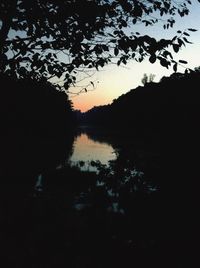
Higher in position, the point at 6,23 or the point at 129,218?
the point at 6,23

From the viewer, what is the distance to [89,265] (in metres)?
7.65

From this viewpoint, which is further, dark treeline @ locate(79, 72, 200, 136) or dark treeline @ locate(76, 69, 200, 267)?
dark treeline @ locate(79, 72, 200, 136)

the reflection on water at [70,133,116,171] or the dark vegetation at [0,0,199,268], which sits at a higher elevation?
the dark vegetation at [0,0,199,268]

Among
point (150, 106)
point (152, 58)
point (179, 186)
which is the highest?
point (150, 106)

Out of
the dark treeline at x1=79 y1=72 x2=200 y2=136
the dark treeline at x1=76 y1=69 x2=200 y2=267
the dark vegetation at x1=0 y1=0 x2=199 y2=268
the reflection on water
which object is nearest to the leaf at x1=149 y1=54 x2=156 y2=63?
the dark vegetation at x1=0 y1=0 x2=199 y2=268

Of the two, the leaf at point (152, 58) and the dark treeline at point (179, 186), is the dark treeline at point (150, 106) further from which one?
the leaf at point (152, 58)

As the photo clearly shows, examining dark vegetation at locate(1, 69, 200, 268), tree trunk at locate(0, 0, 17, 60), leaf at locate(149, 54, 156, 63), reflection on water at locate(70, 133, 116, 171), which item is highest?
tree trunk at locate(0, 0, 17, 60)

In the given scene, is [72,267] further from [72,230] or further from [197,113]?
[197,113]

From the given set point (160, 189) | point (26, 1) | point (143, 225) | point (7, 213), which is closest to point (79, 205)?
point (7, 213)

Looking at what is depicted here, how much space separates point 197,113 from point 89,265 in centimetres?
604

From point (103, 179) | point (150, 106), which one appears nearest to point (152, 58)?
point (103, 179)

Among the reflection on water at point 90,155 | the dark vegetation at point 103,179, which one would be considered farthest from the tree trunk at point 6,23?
the reflection on water at point 90,155

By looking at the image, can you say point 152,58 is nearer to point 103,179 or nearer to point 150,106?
point 103,179

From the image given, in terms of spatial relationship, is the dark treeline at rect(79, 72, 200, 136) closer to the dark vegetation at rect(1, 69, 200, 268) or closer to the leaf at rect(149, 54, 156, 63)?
the dark vegetation at rect(1, 69, 200, 268)
